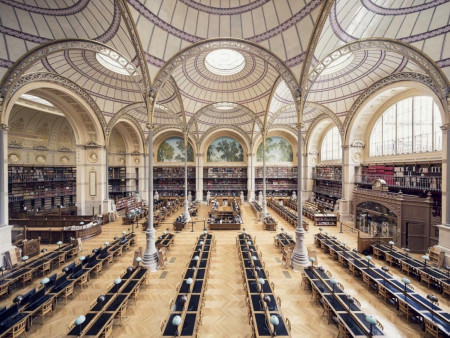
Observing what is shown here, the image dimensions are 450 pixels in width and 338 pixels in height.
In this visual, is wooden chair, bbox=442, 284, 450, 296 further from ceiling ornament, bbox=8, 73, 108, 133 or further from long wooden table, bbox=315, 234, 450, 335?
ceiling ornament, bbox=8, 73, 108, 133

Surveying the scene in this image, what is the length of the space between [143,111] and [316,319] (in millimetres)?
22131

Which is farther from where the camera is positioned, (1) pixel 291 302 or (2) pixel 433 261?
(2) pixel 433 261

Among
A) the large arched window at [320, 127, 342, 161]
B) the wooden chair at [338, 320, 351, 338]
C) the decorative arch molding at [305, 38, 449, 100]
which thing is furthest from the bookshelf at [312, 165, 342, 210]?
the wooden chair at [338, 320, 351, 338]

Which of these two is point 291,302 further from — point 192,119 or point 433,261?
point 192,119

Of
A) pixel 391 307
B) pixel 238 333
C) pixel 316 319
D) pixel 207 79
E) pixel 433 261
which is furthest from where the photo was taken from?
pixel 207 79

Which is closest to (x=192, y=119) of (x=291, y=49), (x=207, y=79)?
(x=207, y=79)

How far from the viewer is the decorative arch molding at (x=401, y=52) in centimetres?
940

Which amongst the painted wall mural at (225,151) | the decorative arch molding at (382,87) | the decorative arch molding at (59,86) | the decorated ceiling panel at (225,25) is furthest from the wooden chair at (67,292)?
the painted wall mural at (225,151)

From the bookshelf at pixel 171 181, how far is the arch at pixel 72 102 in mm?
11229

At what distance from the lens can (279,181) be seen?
28656 mm

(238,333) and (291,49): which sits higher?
(291,49)

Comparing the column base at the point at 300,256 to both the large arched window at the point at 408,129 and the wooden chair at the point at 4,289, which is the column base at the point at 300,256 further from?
the wooden chair at the point at 4,289

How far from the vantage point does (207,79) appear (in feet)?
56.2

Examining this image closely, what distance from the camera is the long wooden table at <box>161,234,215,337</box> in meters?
5.11
